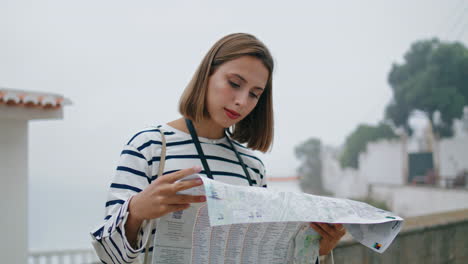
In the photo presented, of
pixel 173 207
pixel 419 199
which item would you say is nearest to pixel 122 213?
pixel 173 207

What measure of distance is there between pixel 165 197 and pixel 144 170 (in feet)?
0.53

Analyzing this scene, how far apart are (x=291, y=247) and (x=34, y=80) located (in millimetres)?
48484

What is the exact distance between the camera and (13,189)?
313 centimetres

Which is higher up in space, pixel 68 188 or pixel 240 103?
pixel 240 103

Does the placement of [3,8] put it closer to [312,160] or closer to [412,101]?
[312,160]

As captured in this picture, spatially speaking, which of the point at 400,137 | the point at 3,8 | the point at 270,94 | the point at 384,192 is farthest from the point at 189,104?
the point at 3,8

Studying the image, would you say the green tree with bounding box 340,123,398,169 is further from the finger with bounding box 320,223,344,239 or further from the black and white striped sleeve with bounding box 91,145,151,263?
the black and white striped sleeve with bounding box 91,145,151,263

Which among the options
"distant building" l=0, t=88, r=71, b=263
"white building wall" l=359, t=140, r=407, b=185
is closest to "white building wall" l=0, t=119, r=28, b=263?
"distant building" l=0, t=88, r=71, b=263

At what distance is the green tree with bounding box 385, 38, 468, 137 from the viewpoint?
2061 cm

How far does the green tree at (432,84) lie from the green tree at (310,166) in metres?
5.90

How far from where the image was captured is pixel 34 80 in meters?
43.9

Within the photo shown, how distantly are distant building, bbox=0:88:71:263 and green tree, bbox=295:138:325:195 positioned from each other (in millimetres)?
22507

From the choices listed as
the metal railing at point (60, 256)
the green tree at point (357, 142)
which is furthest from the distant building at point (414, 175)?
the metal railing at point (60, 256)

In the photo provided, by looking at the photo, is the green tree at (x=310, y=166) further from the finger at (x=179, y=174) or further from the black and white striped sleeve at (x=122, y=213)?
the finger at (x=179, y=174)
